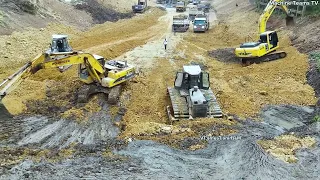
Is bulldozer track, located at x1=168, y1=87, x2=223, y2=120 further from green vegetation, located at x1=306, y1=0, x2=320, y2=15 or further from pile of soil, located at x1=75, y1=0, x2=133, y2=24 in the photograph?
pile of soil, located at x1=75, y1=0, x2=133, y2=24

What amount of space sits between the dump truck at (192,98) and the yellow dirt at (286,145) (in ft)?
9.90

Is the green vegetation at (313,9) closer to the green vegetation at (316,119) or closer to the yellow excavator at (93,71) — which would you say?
the green vegetation at (316,119)

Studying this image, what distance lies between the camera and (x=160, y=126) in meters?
16.1

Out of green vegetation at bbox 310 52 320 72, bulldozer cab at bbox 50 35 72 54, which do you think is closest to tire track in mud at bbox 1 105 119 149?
→ bulldozer cab at bbox 50 35 72 54

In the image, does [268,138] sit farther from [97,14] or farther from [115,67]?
[97,14]

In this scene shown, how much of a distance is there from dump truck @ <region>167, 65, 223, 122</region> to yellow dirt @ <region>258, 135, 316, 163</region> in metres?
3.02

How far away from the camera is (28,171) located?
41.5ft

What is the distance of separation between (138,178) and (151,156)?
147 centimetres

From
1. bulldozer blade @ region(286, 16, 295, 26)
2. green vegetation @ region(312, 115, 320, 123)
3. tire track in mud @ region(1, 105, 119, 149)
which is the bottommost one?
green vegetation @ region(312, 115, 320, 123)

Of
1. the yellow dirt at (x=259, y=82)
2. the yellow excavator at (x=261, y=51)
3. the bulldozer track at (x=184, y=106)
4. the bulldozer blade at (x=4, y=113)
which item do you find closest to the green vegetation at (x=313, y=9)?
the yellow dirt at (x=259, y=82)

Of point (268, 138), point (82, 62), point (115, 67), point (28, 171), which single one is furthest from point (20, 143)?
point (268, 138)

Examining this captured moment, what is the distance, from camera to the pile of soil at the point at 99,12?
141ft

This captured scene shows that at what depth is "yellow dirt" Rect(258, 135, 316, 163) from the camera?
13.4 meters

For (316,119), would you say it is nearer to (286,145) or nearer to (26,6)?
(286,145)
